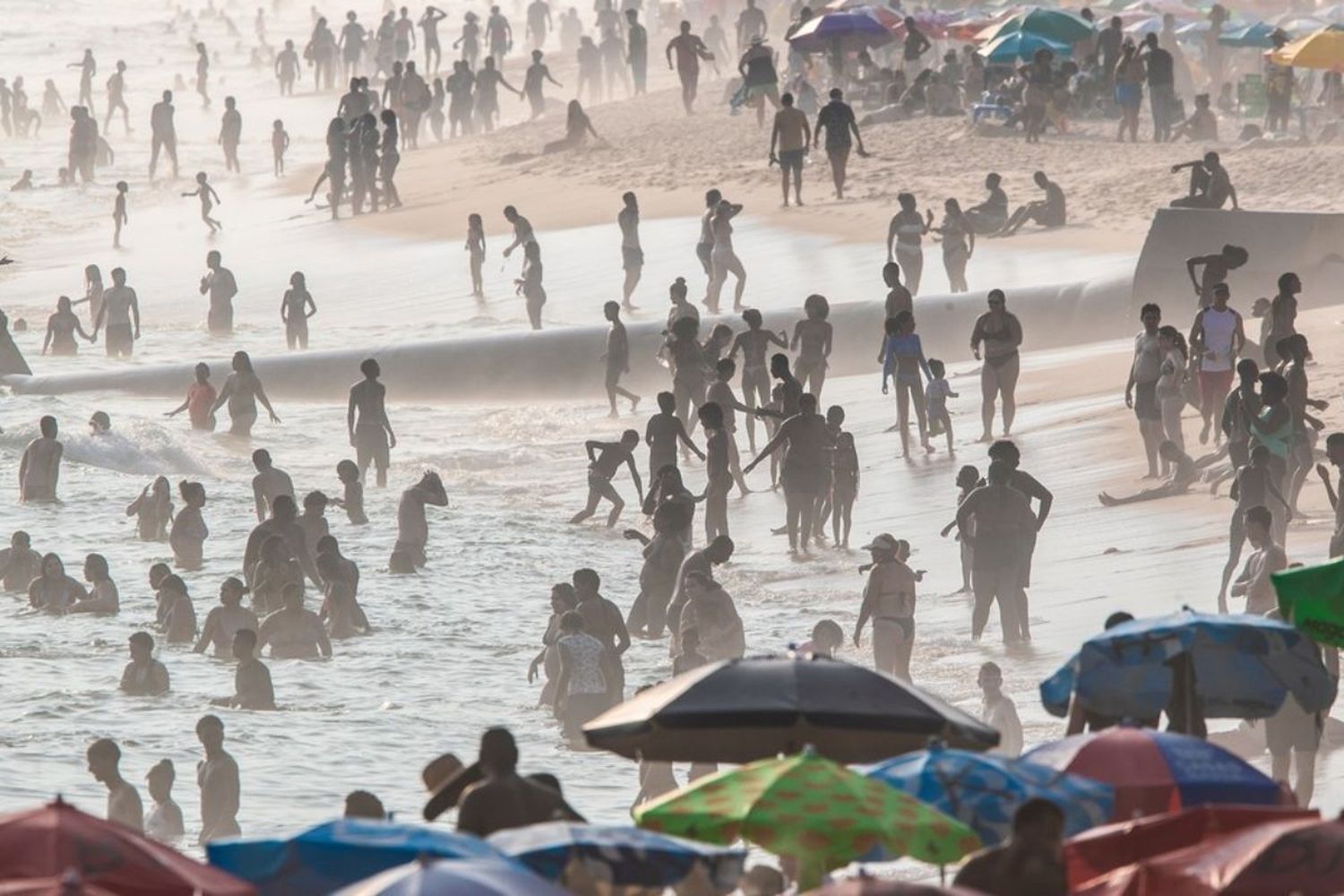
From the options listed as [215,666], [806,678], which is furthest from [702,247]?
[806,678]

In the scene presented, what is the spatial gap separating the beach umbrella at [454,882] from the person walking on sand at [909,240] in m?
19.0

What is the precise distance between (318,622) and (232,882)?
988 cm

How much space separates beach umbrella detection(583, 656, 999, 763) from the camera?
28.4ft

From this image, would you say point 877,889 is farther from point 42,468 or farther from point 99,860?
point 42,468

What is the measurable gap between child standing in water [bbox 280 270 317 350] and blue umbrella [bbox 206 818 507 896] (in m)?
21.5

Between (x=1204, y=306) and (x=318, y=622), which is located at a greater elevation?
(x=1204, y=306)

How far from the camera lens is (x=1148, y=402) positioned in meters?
17.2

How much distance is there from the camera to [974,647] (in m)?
15.1

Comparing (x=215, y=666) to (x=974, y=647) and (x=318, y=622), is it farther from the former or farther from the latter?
(x=974, y=647)

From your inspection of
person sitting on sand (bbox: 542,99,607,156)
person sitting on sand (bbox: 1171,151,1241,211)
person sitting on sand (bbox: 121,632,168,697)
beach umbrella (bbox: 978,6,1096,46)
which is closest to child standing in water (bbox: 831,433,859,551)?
person sitting on sand (bbox: 121,632,168,697)

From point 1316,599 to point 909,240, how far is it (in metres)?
16.0

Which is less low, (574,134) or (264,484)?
(574,134)

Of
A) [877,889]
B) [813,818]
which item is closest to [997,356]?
[813,818]

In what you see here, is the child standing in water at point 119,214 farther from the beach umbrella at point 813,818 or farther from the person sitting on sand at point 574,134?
the beach umbrella at point 813,818
